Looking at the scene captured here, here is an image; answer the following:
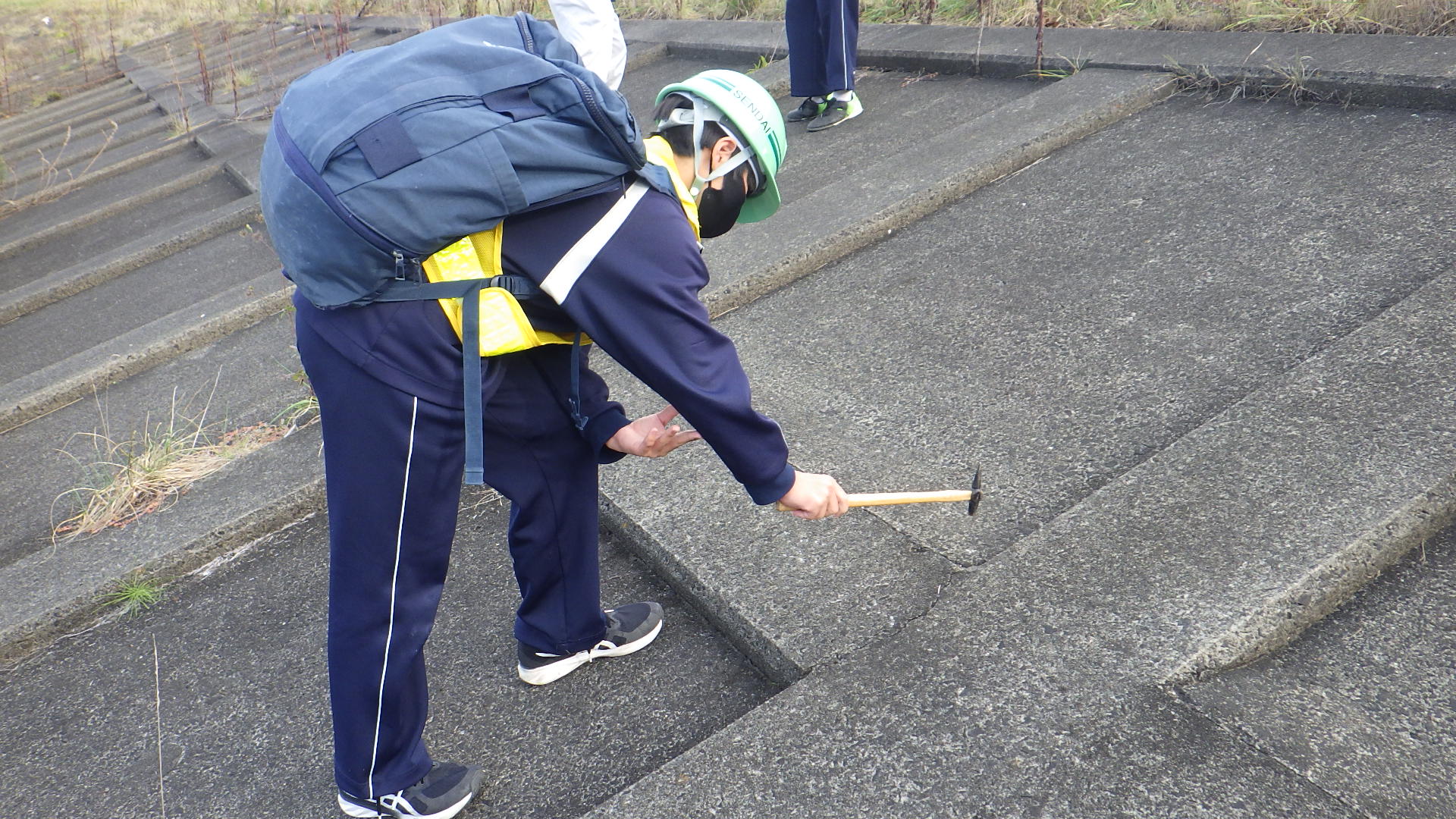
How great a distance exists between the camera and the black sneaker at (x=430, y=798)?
2008mm

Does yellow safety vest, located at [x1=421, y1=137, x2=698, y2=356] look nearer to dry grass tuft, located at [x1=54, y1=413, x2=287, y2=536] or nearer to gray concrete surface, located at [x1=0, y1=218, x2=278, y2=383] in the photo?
dry grass tuft, located at [x1=54, y1=413, x2=287, y2=536]

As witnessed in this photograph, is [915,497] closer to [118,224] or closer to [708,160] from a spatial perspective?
[708,160]

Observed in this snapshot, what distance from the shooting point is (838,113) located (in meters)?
5.80

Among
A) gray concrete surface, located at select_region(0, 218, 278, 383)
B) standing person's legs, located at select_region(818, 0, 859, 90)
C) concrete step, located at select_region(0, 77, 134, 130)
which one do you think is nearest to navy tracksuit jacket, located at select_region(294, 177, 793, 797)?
standing person's legs, located at select_region(818, 0, 859, 90)

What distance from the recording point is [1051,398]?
9.39ft

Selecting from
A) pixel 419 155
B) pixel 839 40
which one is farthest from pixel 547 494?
pixel 839 40

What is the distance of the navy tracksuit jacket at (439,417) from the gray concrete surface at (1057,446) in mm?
490

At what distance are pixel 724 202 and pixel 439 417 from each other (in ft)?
2.22

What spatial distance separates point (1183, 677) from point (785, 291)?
2411 mm

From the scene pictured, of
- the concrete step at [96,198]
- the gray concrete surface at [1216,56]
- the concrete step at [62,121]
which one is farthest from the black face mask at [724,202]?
the concrete step at [62,121]

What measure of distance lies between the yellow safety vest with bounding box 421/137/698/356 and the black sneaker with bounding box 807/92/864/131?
4360mm

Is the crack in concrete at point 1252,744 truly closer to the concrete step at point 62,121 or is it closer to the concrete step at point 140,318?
the concrete step at point 140,318

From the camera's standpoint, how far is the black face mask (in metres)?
1.93

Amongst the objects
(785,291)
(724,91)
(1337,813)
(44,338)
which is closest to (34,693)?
(724,91)
